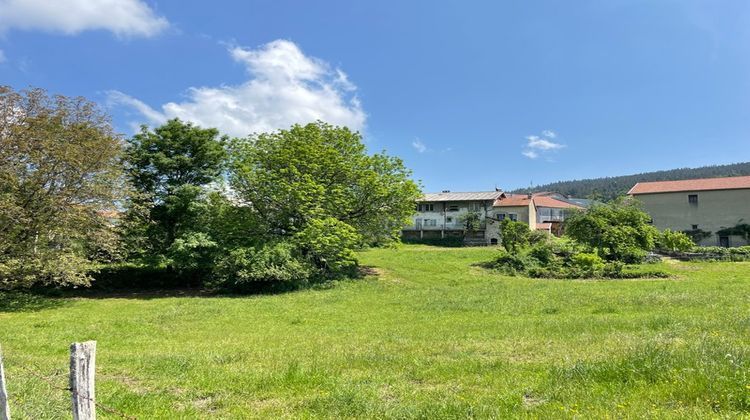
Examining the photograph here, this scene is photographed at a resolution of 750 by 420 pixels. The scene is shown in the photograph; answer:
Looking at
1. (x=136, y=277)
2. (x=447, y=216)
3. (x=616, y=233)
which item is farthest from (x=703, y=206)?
(x=136, y=277)

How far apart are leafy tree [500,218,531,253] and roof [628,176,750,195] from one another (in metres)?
33.1

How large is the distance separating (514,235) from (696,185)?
122 ft

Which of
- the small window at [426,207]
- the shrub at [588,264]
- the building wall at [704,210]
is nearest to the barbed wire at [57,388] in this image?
the shrub at [588,264]

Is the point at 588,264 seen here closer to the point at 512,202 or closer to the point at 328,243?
the point at 328,243

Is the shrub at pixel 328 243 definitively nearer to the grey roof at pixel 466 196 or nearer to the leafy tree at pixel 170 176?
the leafy tree at pixel 170 176

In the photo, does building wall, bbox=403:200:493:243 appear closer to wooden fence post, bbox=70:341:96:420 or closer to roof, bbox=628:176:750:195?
roof, bbox=628:176:750:195

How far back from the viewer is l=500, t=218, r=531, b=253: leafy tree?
37.0m

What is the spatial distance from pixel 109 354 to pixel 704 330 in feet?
43.2

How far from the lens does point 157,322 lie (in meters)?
16.5

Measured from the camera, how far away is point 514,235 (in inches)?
1475

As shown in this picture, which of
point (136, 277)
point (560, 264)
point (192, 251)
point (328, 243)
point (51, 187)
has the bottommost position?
point (136, 277)

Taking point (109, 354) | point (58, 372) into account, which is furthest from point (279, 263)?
point (58, 372)

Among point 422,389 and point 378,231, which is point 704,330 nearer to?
point 422,389

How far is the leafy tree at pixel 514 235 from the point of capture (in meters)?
37.0
